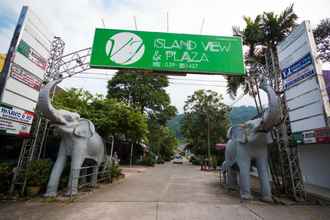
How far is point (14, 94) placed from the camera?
18.1 ft

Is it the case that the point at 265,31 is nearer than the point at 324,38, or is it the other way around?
the point at 324,38

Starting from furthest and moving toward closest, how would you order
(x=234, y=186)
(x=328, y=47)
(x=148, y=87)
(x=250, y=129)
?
(x=148, y=87) → (x=234, y=186) → (x=250, y=129) → (x=328, y=47)

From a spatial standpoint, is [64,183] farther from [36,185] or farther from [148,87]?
[148,87]

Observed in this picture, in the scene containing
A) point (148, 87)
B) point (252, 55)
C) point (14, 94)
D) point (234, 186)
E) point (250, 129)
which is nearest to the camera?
point (14, 94)

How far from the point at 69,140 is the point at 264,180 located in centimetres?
670

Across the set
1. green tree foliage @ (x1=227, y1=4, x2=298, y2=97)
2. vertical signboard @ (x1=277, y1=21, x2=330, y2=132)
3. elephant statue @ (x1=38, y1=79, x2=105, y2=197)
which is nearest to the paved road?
elephant statue @ (x1=38, y1=79, x2=105, y2=197)

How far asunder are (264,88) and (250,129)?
1.51 metres

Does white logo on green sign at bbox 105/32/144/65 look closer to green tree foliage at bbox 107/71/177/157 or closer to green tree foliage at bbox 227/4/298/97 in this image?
green tree foliage at bbox 227/4/298/97

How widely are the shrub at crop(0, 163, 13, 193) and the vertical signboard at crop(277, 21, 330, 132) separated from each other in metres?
10.2

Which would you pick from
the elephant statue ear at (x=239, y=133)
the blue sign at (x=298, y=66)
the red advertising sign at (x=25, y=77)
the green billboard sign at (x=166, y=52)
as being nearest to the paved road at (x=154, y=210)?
the elephant statue ear at (x=239, y=133)

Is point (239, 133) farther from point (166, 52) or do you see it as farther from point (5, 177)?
point (5, 177)

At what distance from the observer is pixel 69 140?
6242 millimetres

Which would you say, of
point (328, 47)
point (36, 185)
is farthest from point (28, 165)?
point (328, 47)

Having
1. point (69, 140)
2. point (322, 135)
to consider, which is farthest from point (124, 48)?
point (322, 135)
